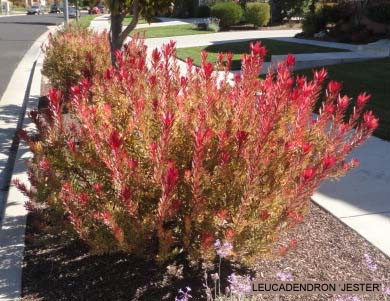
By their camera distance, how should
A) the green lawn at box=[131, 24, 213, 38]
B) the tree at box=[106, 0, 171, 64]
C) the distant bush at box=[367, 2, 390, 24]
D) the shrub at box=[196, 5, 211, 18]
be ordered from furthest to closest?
the shrub at box=[196, 5, 211, 18] → the green lawn at box=[131, 24, 213, 38] → the distant bush at box=[367, 2, 390, 24] → the tree at box=[106, 0, 171, 64]

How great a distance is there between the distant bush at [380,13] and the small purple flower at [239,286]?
17143 millimetres

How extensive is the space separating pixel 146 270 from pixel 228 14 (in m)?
26.4

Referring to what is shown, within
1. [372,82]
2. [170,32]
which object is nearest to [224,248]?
[372,82]

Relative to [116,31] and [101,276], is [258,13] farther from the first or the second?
[101,276]

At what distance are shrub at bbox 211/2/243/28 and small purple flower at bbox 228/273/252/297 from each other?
87.1ft

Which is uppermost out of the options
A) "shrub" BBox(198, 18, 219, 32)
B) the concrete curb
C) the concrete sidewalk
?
"shrub" BBox(198, 18, 219, 32)

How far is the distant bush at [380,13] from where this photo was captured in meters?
17.9

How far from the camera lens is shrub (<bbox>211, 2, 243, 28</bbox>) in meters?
28.3

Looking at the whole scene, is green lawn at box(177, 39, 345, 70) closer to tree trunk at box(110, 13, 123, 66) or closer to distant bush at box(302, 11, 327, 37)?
distant bush at box(302, 11, 327, 37)

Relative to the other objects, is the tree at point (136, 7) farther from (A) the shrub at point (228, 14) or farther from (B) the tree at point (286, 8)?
(B) the tree at point (286, 8)

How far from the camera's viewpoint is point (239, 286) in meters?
2.71

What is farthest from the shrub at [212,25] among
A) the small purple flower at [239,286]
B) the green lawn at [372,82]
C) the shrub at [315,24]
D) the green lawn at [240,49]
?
the small purple flower at [239,286]

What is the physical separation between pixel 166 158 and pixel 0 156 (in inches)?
173

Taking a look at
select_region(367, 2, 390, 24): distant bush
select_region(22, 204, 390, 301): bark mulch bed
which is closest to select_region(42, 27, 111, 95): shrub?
select_region(22, 204, 390, 301): bark mulch bed
